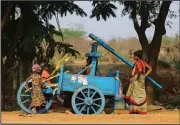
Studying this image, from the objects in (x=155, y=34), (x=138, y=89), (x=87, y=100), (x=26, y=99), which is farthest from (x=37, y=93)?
(x=155, y=34)

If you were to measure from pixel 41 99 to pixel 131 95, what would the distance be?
2105 millimetres

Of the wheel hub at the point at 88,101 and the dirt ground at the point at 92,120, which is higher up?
the wheel hub at the point at 88,101

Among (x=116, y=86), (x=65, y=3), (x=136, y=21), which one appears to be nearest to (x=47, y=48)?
(x=65, y=3)

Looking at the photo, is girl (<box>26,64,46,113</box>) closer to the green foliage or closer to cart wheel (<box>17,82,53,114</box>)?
cart wheel (<box>17,82,53,114</box>)

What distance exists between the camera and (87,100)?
9.48 m

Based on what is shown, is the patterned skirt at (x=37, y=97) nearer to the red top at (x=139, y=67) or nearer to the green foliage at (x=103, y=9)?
the red top at (x=139, y=67)

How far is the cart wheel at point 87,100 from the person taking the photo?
371 inches

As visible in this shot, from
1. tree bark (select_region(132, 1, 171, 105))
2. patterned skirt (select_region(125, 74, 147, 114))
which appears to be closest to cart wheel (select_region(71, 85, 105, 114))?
patterned skirt (select_region(125, 74, 147, 114))

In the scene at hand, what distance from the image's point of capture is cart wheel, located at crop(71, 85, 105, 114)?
9.43 metres

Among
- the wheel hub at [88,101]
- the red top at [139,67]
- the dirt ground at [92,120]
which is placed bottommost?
the dirt ground at [92,120]

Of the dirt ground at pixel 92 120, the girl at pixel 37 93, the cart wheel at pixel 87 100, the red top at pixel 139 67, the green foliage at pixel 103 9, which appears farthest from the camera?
the green foliage at pixel 103 9

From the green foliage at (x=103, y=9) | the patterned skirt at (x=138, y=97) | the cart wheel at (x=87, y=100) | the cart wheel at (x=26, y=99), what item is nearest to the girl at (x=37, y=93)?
the cart wheel at (x=26, y=99)

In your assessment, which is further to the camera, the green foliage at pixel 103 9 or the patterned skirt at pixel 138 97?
the green foliage at pixel 103 9

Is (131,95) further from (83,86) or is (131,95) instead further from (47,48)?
(47,48)
